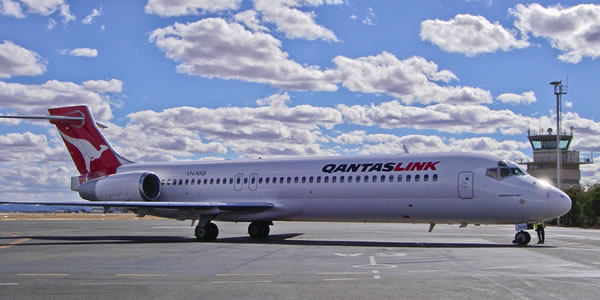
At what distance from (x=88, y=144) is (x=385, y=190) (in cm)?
1756

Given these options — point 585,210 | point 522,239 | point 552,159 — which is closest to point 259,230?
point 522,239

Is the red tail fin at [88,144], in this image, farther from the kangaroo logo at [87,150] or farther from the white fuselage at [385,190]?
the white fuselage at [385,190]

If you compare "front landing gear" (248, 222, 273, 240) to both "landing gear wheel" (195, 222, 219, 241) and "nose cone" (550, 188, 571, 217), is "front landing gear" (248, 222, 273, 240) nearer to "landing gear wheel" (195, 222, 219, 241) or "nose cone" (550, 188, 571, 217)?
"landing gear wheel" (195, 222, 219, 241)

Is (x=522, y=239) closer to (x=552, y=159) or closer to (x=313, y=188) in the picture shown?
(x=313, y=188)

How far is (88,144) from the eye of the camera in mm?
34344

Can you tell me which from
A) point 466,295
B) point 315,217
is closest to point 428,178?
point 315,217

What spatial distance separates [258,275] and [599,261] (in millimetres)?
9002

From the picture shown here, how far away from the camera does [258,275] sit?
13.1m

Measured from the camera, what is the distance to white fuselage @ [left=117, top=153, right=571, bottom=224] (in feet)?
74.8

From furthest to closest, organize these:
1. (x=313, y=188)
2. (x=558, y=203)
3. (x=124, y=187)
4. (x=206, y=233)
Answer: (x=124, y=187), (x=206, y=233), (x=313, y=188), (x=558, y=203)

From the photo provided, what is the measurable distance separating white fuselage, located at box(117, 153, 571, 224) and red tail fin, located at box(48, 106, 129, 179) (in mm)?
6086

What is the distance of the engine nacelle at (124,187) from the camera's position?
102 ft

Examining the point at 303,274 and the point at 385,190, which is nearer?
the point at 303,274

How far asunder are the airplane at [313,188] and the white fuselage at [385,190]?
4cm
